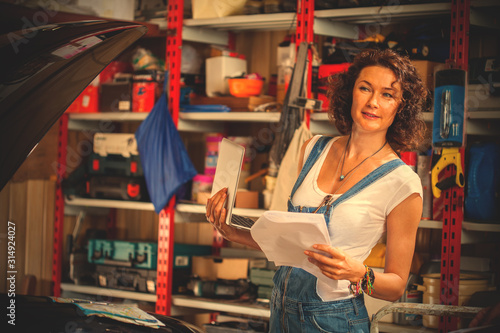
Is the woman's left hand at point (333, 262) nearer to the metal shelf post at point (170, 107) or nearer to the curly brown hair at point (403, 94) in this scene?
the curly brown hair at point (403, 94)

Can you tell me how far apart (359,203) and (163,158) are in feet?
6.22

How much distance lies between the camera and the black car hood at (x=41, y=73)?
1268 millimetres

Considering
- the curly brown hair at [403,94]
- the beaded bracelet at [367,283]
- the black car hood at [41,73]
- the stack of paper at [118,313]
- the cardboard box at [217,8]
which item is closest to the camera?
the black car hood at [41,73]

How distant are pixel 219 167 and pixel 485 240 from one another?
69.6 inches

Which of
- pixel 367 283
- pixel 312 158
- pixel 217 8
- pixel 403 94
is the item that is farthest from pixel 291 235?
pixel 217 8

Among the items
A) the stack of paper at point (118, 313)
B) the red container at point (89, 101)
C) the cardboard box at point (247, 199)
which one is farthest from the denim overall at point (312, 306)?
the red container at point (89, 101)

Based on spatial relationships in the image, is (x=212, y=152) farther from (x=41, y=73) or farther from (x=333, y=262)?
(x=41, y=73)

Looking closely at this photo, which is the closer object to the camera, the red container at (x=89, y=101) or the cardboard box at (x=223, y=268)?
the cardboard box at (x=223, y=268)

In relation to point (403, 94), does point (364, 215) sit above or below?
below

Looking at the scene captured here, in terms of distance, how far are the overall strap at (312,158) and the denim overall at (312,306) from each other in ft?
0.38

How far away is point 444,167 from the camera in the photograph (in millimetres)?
2797

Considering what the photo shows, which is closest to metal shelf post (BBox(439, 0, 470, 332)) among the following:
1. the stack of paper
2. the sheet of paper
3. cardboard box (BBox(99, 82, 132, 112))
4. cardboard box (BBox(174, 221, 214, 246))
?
the sheet of paper

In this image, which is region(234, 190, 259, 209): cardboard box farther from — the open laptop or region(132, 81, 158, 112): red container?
the open laptop

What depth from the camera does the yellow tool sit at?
2758 millimetres
